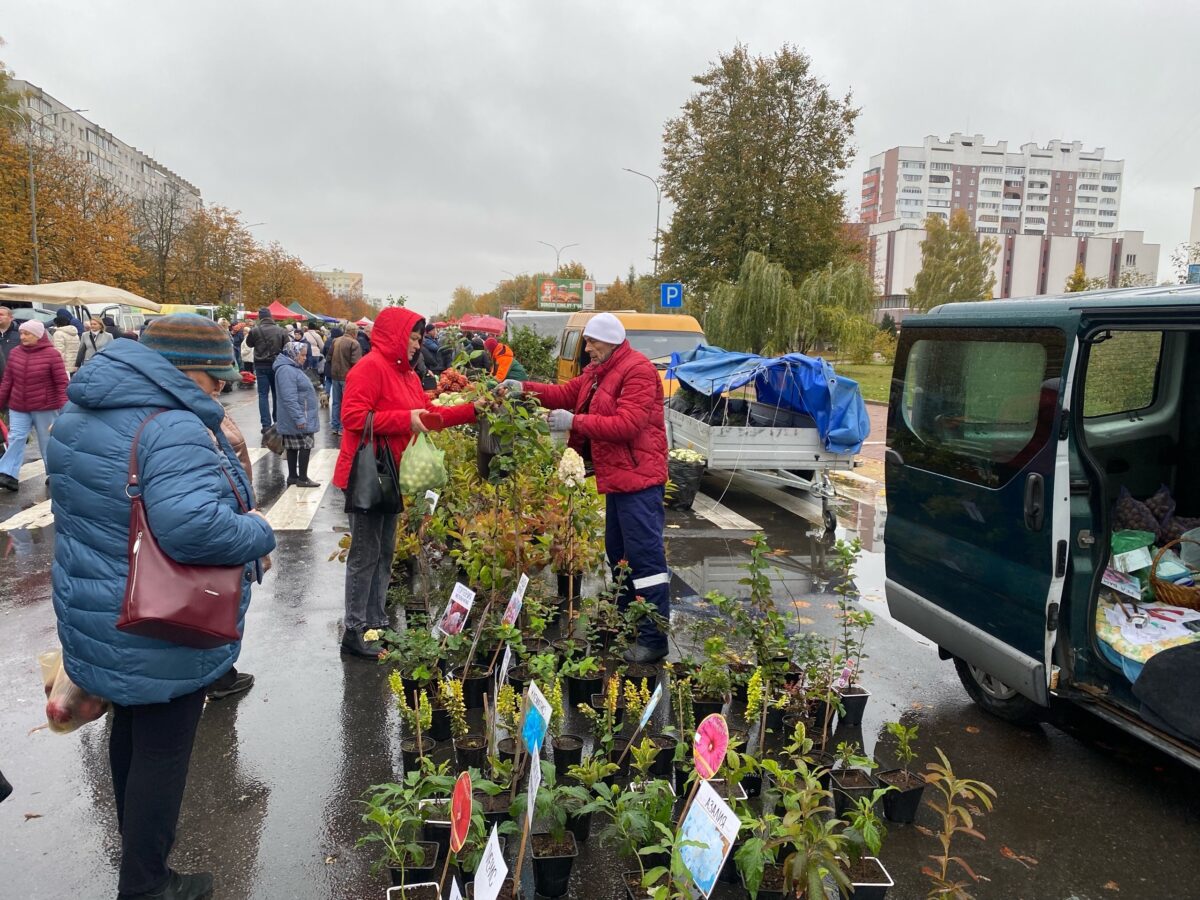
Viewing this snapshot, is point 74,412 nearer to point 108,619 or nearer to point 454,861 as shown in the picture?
point 108,619

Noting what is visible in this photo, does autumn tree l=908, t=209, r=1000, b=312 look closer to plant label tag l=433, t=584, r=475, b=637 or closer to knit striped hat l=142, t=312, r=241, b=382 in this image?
plant label tag l=433, t=584, r=475, b=637

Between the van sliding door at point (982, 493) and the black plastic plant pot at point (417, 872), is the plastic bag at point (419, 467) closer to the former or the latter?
the black plastic plant pot at point (417, 872)

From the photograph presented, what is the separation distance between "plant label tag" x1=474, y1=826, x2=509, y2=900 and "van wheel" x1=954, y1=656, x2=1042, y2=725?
2860mm

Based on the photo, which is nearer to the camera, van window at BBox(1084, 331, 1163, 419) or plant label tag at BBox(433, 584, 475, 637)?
plant label tag at BBox(433, 584, 475, 637)

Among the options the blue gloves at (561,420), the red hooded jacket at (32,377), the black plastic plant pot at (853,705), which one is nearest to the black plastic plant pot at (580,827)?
the black plastic plant pot at (853,705)

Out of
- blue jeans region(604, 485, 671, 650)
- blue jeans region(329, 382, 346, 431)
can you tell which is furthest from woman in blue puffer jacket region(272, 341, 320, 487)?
blue jeans region(604, 485, 671, 650)

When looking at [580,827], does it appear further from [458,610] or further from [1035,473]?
[1035,473]

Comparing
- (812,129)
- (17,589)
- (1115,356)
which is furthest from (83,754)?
(812,129)

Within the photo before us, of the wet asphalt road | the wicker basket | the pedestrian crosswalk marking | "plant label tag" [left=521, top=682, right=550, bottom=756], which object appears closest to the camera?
"plant label tag" [left=521, top=682, right=550, bottom=756]

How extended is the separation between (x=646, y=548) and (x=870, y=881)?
2362 millimetres

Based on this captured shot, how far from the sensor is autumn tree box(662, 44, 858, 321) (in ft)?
101

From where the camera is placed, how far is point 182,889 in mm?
2703

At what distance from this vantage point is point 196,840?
3139 mm

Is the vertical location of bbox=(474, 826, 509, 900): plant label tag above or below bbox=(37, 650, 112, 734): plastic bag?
below
